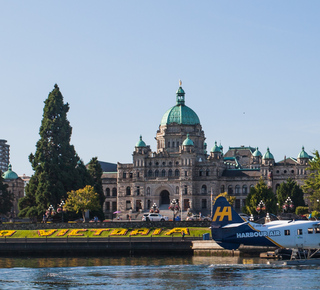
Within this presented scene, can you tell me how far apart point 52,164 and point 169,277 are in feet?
242

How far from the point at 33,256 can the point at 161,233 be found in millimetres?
21905

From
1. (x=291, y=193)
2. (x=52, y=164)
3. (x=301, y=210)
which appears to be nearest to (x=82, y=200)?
(x=52, y=164)

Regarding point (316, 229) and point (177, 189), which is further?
point (177, 189)

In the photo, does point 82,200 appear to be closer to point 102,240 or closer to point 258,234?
point 102,240

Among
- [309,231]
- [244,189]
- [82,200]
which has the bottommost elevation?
[309,231]

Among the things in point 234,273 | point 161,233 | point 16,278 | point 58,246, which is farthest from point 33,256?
point 234,273

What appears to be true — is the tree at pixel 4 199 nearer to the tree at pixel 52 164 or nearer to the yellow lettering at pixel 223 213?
the tree at pixel 52 164

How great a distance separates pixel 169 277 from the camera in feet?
232

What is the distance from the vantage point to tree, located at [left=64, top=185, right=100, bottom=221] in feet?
460

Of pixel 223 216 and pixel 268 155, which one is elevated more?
pixel 268 155

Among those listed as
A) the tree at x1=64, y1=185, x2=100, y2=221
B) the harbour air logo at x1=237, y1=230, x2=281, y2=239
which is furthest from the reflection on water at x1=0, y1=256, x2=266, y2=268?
the tree at x1=64, y1=185, x2=100, y2=221

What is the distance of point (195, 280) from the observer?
6862cm

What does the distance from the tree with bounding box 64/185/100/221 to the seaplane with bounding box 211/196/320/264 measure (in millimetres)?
63578

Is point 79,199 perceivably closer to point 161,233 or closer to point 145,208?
point 161,233
